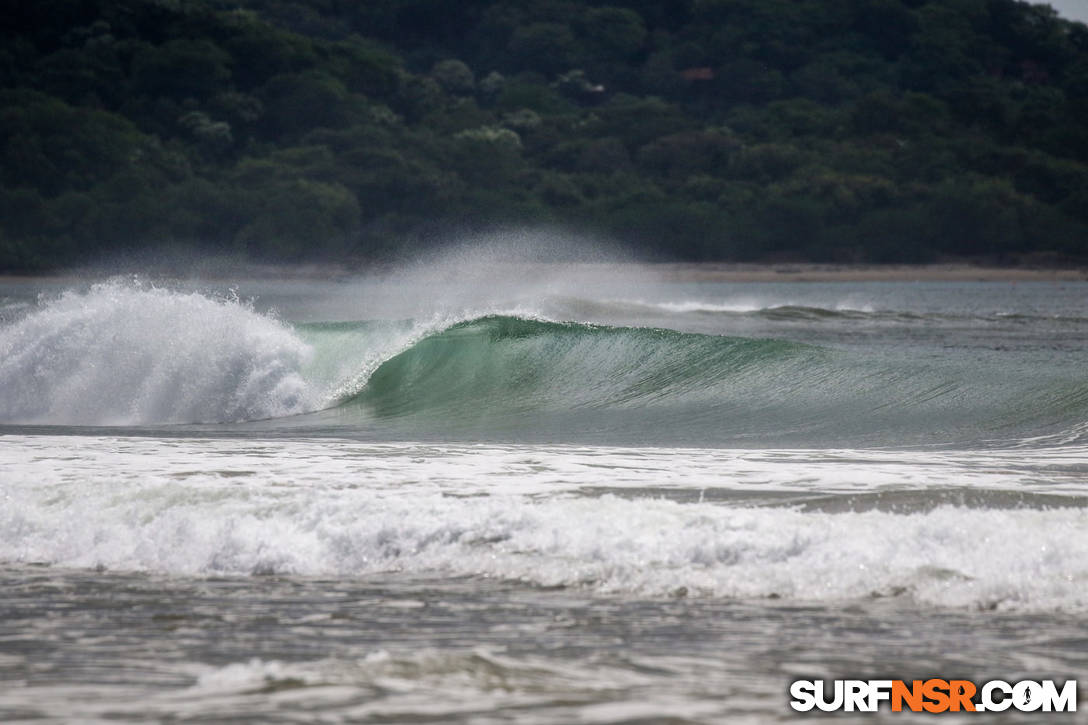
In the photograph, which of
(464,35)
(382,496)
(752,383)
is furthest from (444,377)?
(464,35)

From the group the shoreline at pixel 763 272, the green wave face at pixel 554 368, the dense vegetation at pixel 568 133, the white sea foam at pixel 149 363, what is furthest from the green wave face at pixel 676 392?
the dense vegetation at pixel 568 133

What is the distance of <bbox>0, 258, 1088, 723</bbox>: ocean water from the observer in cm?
540

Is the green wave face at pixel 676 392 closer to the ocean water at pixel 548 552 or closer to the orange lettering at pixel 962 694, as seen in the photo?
the ocean water at pixel 548 552

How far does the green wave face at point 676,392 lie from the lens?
13.3 meters

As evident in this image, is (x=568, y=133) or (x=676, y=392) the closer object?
(x=676, y=392)

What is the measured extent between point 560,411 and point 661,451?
434 centimetres

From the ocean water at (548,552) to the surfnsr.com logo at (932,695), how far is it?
0.11m

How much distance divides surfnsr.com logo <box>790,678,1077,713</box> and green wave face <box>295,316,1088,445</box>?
6998mm

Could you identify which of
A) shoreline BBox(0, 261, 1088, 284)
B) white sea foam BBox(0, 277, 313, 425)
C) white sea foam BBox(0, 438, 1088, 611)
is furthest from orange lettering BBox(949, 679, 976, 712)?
shoreline BBox(0, 261, 1088, 284)

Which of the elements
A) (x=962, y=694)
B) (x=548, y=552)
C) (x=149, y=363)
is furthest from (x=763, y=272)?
(x=962, y=694)

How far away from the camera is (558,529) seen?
7.72 meters

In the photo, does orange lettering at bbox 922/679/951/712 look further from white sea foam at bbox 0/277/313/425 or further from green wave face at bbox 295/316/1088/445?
white sea foam at bbox 0/277/313/425

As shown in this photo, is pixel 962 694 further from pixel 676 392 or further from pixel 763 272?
pixel 763 272

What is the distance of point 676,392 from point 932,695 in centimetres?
1103
